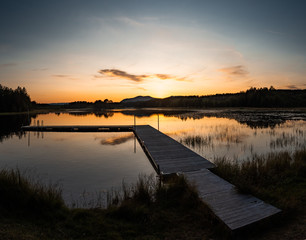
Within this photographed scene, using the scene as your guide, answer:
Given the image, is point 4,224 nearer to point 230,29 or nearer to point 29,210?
point 29,210

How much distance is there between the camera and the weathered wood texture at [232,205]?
4.02m

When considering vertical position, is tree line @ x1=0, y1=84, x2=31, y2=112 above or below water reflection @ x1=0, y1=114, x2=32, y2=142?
above

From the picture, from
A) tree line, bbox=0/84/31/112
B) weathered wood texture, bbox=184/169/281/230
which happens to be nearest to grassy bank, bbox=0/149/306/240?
weathered wood texture, bbox=184/169/281/230

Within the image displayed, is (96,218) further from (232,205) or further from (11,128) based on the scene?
(11,128)

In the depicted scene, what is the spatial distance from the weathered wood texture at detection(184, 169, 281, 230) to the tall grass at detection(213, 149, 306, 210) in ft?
1.14

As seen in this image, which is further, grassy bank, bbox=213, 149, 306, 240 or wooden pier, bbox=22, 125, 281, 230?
wooden pier, bbox=22, 125, 281, 230

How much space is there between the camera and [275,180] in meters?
6.53

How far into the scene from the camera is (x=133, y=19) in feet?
56.1

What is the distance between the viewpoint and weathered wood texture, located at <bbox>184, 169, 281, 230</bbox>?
402 cm

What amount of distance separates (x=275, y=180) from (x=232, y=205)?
289 cm

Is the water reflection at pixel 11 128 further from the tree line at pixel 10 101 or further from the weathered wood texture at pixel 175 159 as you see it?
the tree line at pixel 10 101

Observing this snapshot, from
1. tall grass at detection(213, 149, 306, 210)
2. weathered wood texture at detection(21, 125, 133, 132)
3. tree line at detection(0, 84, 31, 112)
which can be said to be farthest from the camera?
tree line at detection(0, 84, 31, 112)

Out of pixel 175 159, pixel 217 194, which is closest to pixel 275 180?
pixel 217 194

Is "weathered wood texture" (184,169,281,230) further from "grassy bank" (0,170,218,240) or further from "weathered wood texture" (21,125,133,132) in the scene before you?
"weathered wood texture" (21,125,133,132)
